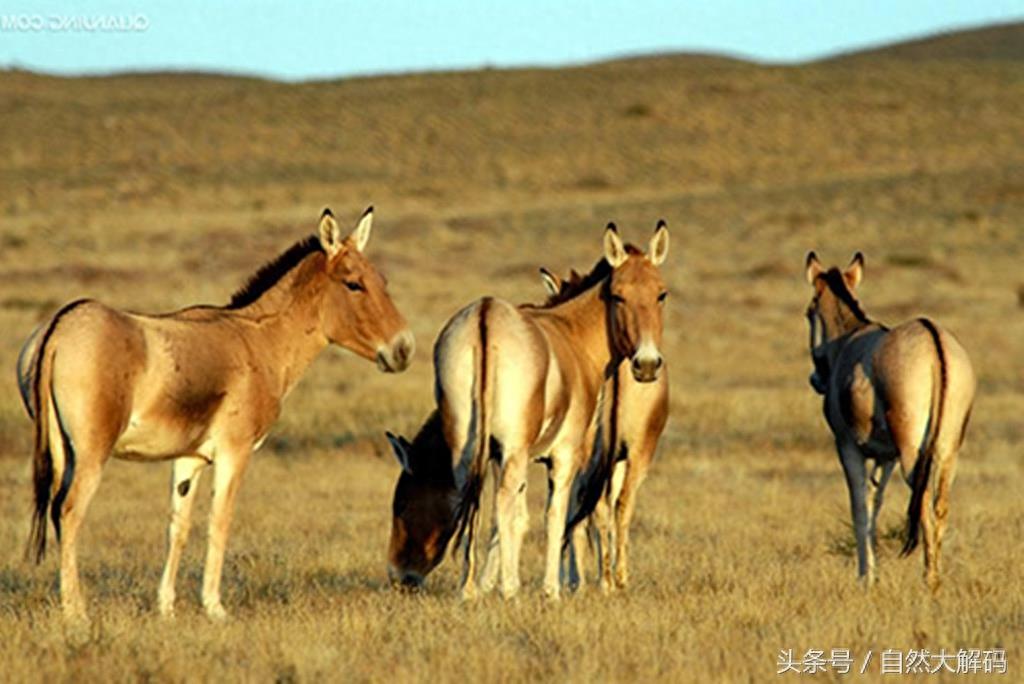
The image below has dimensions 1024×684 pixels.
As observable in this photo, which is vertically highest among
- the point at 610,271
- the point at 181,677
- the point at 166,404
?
the point at 610,271

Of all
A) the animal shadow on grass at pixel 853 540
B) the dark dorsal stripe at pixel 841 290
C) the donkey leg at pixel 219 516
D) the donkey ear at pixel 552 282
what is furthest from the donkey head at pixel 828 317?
the donkey leg at pixel 219 516

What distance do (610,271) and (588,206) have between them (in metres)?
47.7

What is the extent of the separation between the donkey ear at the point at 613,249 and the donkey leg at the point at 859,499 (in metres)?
2.23

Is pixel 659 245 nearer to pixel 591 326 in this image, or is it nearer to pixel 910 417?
pixel 591 326

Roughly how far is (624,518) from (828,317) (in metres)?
A: 2.42

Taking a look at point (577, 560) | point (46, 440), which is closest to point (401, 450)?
point (577, 560)

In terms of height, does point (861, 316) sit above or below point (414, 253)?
below

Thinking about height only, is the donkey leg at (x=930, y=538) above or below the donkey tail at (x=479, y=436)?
below

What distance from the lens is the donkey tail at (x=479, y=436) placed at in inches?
375

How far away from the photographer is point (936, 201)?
56.4 metres

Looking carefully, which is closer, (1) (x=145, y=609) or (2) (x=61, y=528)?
(2) (x=61, y=528)

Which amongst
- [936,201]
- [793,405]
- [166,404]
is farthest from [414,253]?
[166,404]

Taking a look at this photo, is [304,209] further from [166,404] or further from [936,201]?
[166,404]

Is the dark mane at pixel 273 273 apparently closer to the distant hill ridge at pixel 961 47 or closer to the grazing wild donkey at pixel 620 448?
the grazing wild donkey at pixel 620 448
